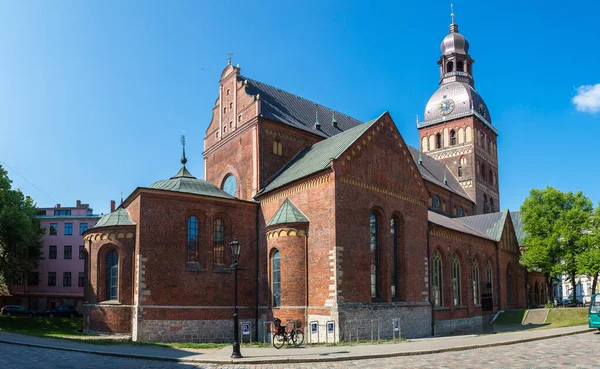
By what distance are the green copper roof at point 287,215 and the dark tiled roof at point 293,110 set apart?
25.7 ft

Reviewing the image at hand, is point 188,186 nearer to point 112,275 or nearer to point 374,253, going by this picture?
point 112,275

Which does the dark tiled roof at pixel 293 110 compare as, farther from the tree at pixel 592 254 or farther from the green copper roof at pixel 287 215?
the tree at pixel 592 254

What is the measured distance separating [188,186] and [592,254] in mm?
34836

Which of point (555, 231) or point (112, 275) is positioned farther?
point (555, 231)

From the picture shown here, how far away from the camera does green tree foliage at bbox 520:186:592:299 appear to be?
48.0 meters

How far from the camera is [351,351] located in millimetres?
21938

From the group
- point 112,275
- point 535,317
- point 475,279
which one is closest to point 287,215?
point 112,275

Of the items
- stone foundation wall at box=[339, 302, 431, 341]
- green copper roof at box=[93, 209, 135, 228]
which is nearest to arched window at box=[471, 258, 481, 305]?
stone foundation wall at box=[339, 302, 431, 341]

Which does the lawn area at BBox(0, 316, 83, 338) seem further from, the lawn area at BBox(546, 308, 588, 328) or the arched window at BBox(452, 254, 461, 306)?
the lawn area at BBox(546, 308, 588, 328)

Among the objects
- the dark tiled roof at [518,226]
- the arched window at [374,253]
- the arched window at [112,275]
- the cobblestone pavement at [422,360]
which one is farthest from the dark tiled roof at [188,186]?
the dark tiled roof at [518,226]

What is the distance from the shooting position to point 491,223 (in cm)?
4994

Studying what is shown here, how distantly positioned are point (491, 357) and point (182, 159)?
23771 millimetres

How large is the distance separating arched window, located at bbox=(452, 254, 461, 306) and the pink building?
137 ft

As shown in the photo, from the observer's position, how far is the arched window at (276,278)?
102 ft
